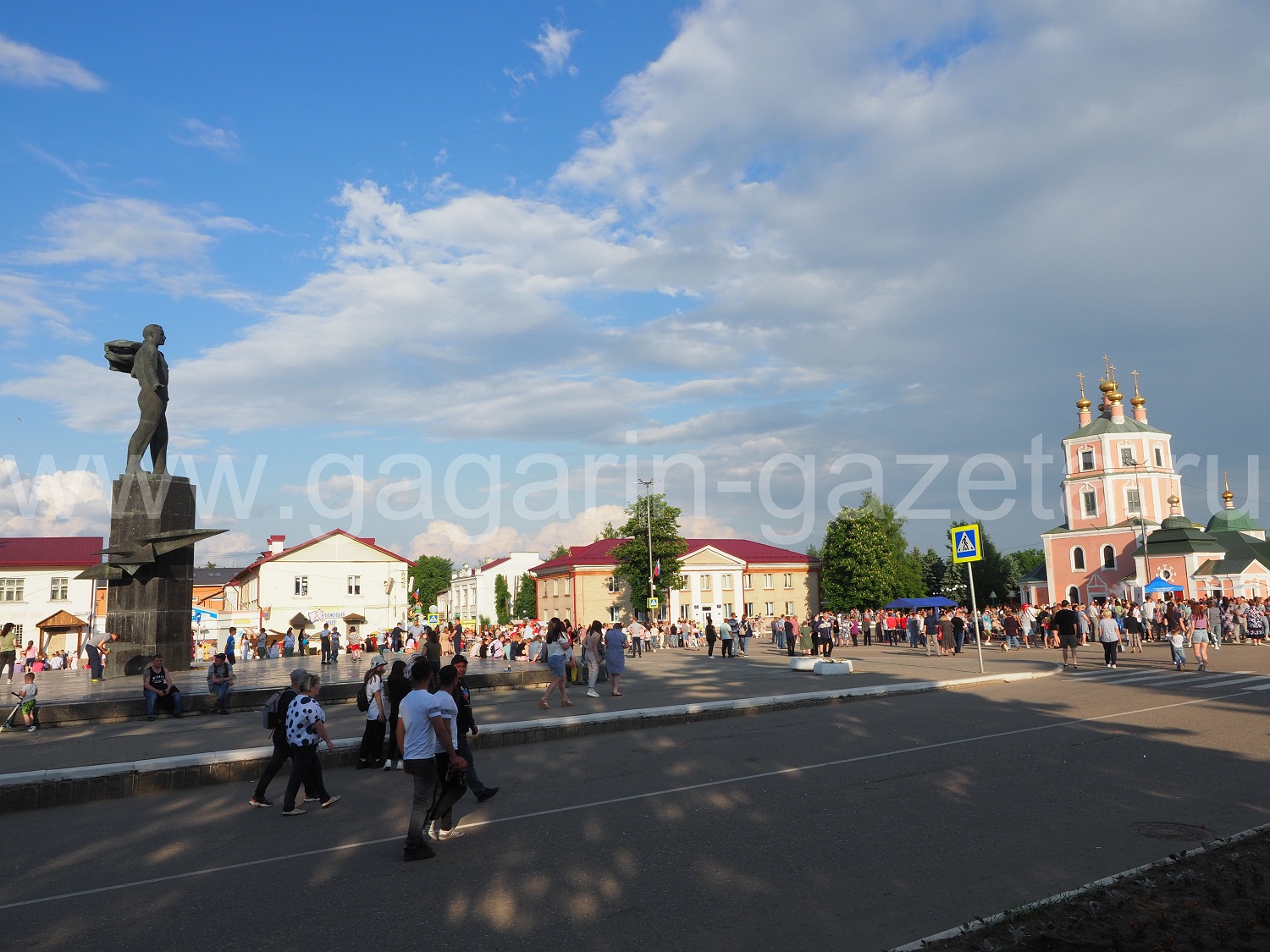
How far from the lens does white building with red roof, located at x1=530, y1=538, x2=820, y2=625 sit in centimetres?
7588

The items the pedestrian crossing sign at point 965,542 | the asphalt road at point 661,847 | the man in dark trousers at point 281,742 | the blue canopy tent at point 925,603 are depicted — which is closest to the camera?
the asphalt road at point 661,847

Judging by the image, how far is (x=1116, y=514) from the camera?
2798 inches

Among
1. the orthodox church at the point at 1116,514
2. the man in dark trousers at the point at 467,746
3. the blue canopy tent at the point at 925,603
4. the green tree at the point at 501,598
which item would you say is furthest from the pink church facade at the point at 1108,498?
the man in dark trousers at the point at 467,746

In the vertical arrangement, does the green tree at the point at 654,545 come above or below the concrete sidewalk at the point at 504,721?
above

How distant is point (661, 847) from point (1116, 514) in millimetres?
74746

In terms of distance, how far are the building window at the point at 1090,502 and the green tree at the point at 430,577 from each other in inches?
3086

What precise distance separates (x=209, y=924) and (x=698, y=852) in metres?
3.42

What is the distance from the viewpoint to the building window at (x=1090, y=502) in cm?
7256

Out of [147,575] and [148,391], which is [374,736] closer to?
[147,575]

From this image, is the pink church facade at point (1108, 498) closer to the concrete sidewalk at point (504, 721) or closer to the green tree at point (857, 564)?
the green tree at point (857, 564)

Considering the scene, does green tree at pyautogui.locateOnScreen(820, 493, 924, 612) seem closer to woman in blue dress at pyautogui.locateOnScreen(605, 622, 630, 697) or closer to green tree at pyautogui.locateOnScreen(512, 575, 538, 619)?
green tree at pyautogui.locateOnScreen(512, 575, 538, 619)

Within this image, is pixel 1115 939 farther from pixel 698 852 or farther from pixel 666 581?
pixel 666 581

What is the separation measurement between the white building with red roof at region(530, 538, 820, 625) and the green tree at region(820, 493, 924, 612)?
4144mm

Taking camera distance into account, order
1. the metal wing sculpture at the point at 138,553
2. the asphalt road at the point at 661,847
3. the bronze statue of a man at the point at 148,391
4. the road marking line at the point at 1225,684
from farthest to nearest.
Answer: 1. the bronze statue of a man at the point at 148,391
2. the metal wing sculpture at the point at 138,553
3. the road marking line at the point at 1225,684
4. the asphalt road at the point at 661,847
